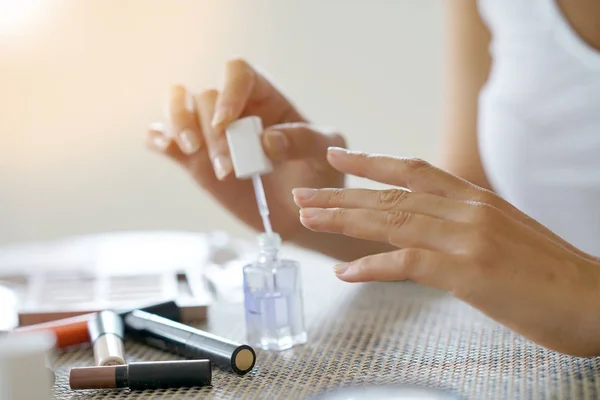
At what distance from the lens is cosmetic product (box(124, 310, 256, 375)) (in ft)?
1.83

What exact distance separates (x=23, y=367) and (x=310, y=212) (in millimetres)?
243

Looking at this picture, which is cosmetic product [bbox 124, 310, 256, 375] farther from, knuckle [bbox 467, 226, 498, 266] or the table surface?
knuckle [bbox 467, 226, 498, 266]

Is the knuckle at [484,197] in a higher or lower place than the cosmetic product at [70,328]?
higher

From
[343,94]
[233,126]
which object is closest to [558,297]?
[233,126]

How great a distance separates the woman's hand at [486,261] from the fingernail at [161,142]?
0.34 meters

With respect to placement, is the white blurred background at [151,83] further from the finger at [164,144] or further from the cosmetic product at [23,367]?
the cosmetic product at [23,367]

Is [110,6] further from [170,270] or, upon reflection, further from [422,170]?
[422,170]

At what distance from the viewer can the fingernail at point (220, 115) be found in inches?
29.6

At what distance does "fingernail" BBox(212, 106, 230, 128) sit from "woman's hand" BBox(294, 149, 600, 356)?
0.71ft

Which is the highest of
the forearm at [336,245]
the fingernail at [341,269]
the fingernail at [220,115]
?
the fingernail at [220,115]

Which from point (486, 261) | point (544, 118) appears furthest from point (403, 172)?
point (544, 118)

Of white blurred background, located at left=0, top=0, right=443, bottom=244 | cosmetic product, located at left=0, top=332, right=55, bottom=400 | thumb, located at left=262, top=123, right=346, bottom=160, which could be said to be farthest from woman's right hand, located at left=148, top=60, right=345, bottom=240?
white blurred background, located at left=0, top=0, right=443, bottom=244

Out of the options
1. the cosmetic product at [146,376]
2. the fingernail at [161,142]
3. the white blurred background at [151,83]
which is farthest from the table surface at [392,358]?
the white blurred background at [151,83]

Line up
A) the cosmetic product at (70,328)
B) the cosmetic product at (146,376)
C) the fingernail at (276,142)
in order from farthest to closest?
1. the fingernail at (276,142)
2. the cosmetic product at (70,328)
3. the cosmetic product at (146,376)
